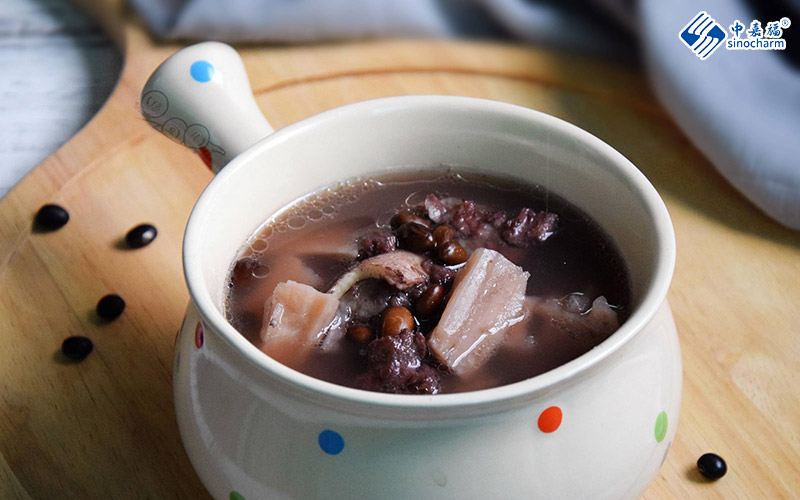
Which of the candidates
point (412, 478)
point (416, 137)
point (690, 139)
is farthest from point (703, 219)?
point (412, 478)

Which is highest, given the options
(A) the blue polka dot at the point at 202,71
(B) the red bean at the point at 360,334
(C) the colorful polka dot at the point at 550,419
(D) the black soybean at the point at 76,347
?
(A) the blue polka dot at the point at 202,71

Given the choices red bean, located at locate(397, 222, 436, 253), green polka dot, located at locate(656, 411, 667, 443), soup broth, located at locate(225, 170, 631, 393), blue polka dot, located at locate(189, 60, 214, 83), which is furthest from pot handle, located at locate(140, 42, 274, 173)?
green polka dot, located at locate(656, 411, 667, 443)

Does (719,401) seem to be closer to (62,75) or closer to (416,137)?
(416,137)

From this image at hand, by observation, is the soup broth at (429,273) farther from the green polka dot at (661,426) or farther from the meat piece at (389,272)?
the green polka dot at (661,426)

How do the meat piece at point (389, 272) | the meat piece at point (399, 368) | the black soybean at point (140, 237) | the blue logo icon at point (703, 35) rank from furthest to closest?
1. the blue logo icon at point (703, 35)
2. the black soybean at point (140, 237)
3. the meat piece at point (389, 272)
4. the meat piece at point (399, 368)

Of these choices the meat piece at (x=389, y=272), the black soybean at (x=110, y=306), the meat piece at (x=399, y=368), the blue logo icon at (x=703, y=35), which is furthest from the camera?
the blue logo icon at (x=703, y=35)

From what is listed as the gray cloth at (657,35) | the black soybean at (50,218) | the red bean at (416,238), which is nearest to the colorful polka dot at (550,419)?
the red bean at (416,238)

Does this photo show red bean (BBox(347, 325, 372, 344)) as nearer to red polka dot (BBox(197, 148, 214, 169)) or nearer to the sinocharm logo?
red polka dot (BBox(197, 148, 214, 169))

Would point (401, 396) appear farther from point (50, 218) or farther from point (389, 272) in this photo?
point (50, 218)
